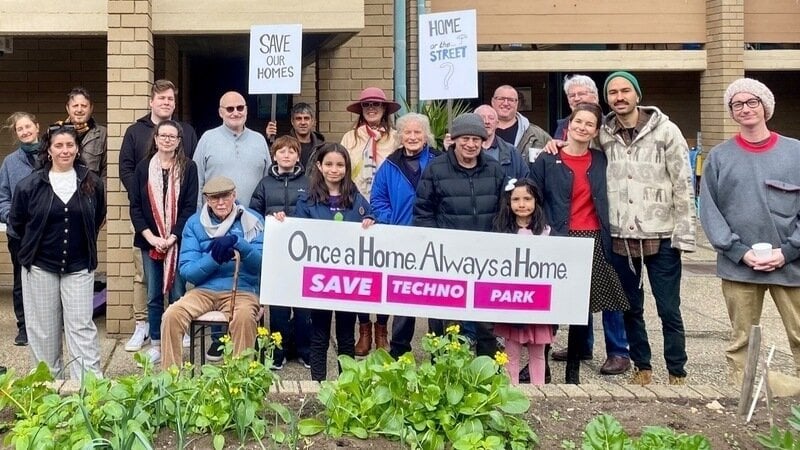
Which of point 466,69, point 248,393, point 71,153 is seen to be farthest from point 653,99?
point 248,393

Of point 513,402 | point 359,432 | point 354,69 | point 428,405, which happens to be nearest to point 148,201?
point 354,69

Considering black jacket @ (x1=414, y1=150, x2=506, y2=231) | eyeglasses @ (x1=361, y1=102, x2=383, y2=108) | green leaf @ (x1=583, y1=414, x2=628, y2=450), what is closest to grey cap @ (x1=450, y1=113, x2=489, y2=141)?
black jacket @ (x1=414, y1=150, x2=506, y2=231)

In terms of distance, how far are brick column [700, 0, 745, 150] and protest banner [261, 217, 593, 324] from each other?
341 inches

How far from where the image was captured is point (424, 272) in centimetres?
516

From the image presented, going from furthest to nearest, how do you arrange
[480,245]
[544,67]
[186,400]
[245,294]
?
[544,67] → [245,294] → [480,245] → [186,400]

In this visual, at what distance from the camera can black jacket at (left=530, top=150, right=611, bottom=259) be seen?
17.3 ft

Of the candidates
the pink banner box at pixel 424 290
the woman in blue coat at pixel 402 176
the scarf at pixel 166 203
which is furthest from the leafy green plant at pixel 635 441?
the scarf at pixel 166 203

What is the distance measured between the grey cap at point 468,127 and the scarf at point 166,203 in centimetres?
203

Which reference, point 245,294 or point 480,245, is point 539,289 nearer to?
point 480,245

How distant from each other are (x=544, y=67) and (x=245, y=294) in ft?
26.9

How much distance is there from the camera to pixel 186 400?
3.47 m

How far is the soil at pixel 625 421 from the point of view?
341 cm

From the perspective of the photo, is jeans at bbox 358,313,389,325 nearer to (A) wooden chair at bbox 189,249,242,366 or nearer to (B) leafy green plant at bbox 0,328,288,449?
(A) wooden chair at bbox 189,249,242,366

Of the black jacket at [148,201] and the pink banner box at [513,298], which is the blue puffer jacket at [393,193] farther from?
the black jacket at [148,201]
